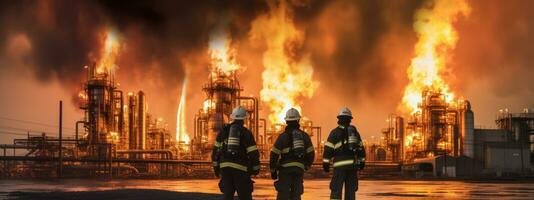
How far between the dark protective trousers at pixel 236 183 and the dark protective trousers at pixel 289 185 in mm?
695

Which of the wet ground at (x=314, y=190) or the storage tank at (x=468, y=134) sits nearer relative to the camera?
the wet ground at (x=314, y=190)

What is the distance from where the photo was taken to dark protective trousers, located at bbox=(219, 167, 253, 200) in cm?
1072

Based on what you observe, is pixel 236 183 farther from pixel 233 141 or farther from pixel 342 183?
pixel 342 183

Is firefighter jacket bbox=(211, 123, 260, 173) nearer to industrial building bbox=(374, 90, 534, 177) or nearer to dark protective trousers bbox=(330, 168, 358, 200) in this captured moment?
dark protective trousers bbox=(330, 168, 358, 200)

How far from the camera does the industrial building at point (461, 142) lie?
2953 inches

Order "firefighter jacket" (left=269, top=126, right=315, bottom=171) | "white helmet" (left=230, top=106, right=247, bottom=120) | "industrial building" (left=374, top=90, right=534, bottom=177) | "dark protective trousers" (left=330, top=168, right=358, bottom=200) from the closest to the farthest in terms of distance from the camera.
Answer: "white helmet" (left=230, top=106, right=247, bottom=120) → "firefighter jacket" (left=269, top=126, right=315, bottom=171) → "dark protective trousers" (left=330, top=168, right=358, bottom=200) → "industrial building" (left=374, top=90, right=534, bottom=177)

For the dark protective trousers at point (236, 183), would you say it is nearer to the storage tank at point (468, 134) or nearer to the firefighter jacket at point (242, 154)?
the firefighter jacket at point (242, 154)

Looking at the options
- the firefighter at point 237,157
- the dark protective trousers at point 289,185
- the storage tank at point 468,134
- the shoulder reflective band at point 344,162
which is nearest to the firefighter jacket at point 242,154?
the firefighter at point 237,157

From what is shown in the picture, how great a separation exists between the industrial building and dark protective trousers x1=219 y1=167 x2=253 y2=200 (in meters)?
62.5

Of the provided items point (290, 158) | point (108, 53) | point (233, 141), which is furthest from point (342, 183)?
point (108, 53)

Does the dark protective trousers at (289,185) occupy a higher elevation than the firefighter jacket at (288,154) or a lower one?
lower

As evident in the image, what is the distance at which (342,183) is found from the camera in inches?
504

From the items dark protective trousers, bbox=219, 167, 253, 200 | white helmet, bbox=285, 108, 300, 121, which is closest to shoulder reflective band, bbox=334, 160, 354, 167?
white helmet, bbox=285, 108, 300, 121

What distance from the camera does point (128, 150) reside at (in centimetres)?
7394
